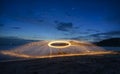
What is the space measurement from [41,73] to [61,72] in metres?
1.48

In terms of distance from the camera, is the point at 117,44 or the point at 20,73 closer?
the point at 20,73

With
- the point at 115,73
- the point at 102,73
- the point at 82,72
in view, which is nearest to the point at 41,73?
the point at 82,72

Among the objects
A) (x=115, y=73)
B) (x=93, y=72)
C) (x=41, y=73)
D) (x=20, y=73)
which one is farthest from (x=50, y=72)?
(x=115, y=73)

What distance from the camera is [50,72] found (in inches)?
603

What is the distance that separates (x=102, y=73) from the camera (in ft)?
47.9

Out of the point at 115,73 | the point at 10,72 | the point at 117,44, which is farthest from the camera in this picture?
the point at 117,44

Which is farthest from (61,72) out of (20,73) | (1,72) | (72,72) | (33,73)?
(1,72)

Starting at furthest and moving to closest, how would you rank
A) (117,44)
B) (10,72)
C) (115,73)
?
(117,44), (10,72), (115,73)

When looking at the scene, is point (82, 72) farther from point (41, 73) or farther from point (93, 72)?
point (41, 73)

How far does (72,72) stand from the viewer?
1518cm

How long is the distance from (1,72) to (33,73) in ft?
8.64

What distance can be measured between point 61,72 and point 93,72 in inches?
92.4

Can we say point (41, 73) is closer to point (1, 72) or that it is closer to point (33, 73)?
point (33, 73)

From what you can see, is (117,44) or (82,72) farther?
(117,44)
